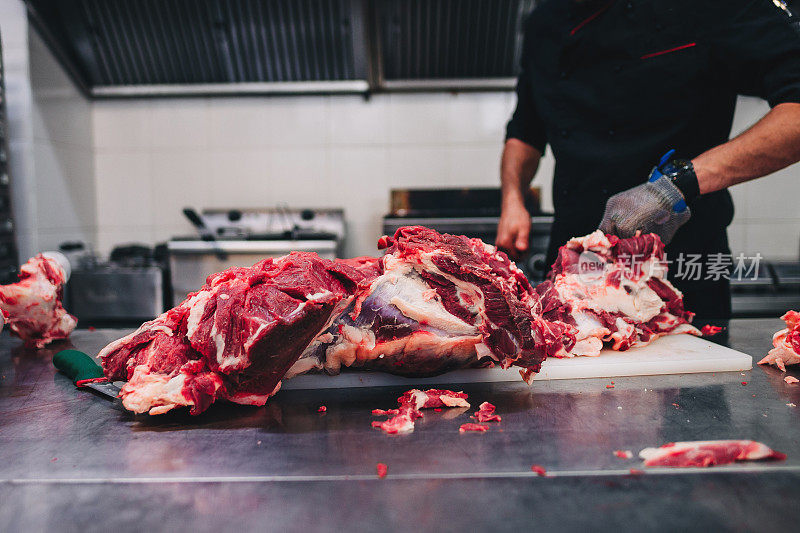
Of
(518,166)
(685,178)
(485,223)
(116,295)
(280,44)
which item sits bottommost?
(116,295)

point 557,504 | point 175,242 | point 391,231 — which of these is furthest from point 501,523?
point 175,242

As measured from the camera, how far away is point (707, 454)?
75 centimetres

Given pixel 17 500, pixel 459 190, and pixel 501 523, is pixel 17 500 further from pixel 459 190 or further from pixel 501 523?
pixel 459 190

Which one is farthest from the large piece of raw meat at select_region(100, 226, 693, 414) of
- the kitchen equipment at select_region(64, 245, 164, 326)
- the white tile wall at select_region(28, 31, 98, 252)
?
the white tile wall at select_region(28, 31, 98, 252)

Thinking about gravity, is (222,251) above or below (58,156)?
below

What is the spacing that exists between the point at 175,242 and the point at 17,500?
2.75 metres

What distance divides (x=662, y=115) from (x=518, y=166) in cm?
67

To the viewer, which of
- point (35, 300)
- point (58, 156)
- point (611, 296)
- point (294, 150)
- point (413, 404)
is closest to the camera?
point (413, 404)

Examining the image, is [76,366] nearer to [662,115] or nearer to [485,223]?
[662,115]

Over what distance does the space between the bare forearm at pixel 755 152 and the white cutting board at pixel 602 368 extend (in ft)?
1.81

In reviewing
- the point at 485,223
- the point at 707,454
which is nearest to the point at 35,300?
the point at 707,454

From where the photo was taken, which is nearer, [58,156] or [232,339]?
[232,339]

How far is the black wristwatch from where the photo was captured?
4.94 ft

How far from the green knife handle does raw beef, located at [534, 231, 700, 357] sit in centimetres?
101
